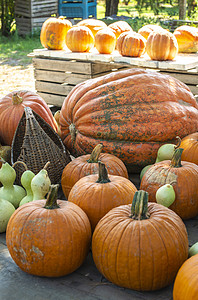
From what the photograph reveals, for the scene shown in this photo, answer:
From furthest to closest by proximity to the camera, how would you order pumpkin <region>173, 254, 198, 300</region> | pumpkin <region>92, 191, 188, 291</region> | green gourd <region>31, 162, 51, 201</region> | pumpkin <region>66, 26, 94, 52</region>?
pumpkin <region>66, 26, 94, 52</region>
green gourd <region>31, 162, 51, 201</region>
pumpkin <region>92, 191, 188, 291</region>
pumpkin <region>173, 254, 198, 300</region>

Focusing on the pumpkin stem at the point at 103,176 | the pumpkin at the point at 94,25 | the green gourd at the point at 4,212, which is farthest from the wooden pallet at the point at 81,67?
the green gourd at the point at 4,212

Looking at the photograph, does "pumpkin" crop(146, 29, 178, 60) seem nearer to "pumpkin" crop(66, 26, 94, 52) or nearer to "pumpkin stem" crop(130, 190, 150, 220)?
"pumpkin" crop(66, 26, 94, 52)

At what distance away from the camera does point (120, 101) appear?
2768 mm

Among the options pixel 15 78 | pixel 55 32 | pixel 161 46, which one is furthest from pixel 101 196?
pixel 15 78

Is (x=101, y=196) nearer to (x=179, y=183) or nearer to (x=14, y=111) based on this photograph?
(x=179, y=183)

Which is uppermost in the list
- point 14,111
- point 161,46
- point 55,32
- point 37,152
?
point 55,32

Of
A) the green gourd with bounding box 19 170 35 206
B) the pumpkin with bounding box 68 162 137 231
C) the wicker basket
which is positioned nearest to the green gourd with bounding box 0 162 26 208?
the green gourd with bounding box 19 170 35 206

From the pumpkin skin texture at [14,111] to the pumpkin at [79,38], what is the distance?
6.15 feet

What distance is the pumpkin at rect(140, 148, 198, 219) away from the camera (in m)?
2.18

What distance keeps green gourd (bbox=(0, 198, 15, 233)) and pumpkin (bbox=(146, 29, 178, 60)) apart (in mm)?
2817

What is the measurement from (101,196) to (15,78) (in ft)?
21.9

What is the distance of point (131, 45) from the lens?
4516 millimetres

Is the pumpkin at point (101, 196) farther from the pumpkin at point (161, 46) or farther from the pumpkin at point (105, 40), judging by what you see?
the pumpkin at point (105, 40)

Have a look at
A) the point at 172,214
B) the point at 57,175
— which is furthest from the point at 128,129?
the point at 172,214
